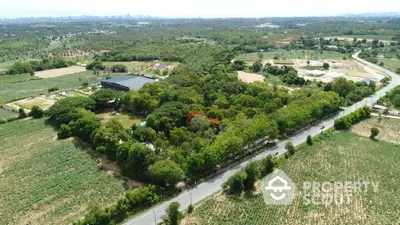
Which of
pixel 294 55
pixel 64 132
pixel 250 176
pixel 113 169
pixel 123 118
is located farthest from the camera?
pixel 294 55

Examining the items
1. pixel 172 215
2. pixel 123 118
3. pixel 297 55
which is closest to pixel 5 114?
pixel 123 118

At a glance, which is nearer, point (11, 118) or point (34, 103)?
point (11, 118)

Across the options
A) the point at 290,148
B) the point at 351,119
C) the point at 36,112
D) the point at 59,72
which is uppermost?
the point at 351,119

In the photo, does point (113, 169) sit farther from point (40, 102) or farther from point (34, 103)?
point (34, 103)

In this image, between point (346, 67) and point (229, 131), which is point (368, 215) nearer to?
point (229, 131)

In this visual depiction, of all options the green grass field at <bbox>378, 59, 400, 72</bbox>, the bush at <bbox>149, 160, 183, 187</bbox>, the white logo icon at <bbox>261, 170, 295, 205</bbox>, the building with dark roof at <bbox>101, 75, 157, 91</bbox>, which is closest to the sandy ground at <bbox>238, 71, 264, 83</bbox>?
the building with dark roof at <bbox>101, 75, 157, 91</bbox>

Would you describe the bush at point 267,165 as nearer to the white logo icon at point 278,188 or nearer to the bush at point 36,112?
the white logo icon at point 278,188
